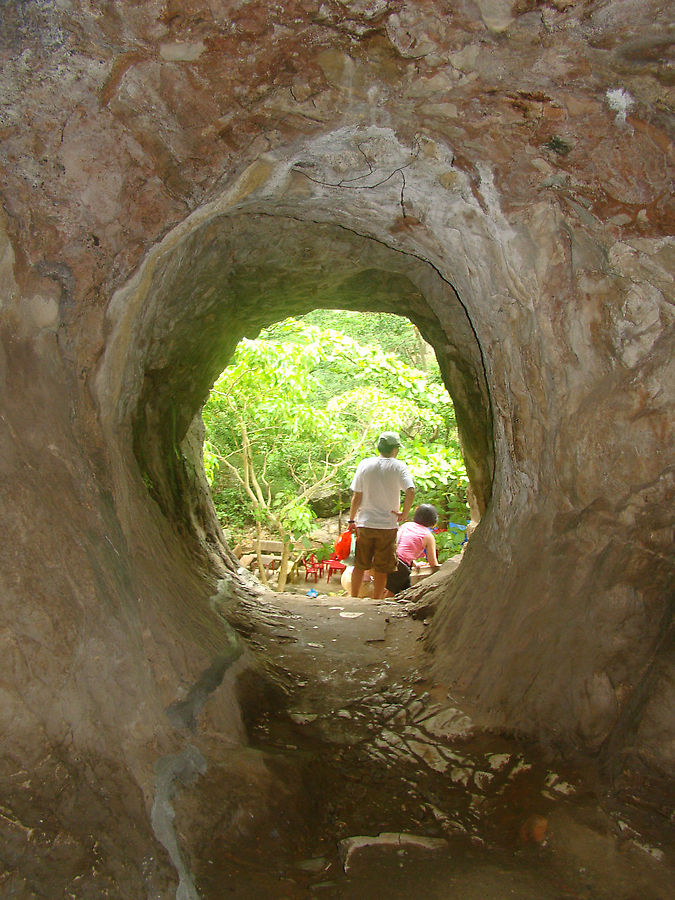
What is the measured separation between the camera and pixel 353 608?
5.48 meters

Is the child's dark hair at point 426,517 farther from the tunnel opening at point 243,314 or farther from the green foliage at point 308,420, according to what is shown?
the green foliage at point 308,420

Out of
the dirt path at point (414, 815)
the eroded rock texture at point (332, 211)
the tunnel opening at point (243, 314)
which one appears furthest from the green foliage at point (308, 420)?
the dirt path at point (414, 815)

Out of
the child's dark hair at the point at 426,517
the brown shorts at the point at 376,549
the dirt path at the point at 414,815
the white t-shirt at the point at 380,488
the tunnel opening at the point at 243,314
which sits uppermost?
the tunnel opening at the point at 243,314

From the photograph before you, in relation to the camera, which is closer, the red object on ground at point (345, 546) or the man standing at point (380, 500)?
the man standing at point (380, 500)

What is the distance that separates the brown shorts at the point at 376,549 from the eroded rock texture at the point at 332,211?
7.99 feet

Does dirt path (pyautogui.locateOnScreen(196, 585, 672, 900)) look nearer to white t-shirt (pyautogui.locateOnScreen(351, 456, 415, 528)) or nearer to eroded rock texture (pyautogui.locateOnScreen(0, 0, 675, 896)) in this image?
eroded rock texture (pyautogui.locateOnScreen(0, 0, 675, 896))

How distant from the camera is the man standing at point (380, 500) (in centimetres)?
575

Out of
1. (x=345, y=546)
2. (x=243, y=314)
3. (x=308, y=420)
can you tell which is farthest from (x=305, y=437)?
(x=243, y=314)

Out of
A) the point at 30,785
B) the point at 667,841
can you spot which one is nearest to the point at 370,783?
the point at 667,841

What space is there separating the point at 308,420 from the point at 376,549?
2.95 metres

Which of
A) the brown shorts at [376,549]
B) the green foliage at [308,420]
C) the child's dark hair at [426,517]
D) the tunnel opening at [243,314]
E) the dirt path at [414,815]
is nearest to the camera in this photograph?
the dirt path at [414,815]

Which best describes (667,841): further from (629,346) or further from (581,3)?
(581,3)

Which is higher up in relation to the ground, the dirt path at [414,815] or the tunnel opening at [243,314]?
the tunnel opening at [243,314]

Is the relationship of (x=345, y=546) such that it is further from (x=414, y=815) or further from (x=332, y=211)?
(x=414, y=815)
